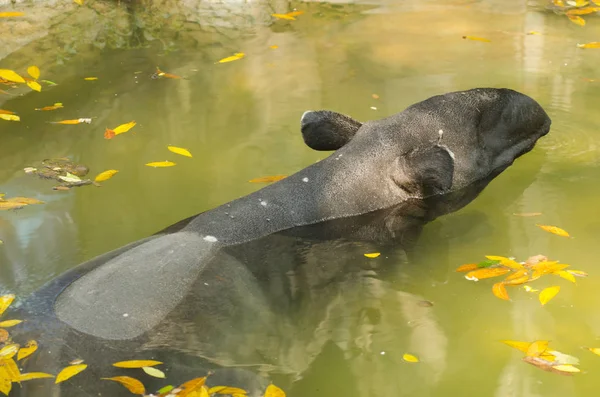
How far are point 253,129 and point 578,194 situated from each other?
296 cm

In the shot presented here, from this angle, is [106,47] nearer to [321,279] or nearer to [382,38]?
[382,38]

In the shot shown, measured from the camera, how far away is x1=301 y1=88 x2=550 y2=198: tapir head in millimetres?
5590

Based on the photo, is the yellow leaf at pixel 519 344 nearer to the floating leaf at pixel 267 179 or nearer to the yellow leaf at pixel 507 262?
the yellow leaf at pixel 507 262

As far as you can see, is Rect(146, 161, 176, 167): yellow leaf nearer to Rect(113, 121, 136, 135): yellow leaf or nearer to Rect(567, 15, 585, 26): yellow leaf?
Rect(113, 121, 136, 135): yellow leaf

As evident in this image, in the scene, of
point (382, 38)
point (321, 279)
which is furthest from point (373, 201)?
point (382, 38)

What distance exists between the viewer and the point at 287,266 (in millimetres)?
4695

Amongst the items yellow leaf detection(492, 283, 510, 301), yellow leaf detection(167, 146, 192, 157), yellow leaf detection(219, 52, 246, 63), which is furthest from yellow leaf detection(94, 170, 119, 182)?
yellow leaf detection(492, 283, 510, 301)

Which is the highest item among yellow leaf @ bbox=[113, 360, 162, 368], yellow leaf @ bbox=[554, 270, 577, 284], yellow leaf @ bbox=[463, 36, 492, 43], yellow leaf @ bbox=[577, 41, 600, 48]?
yellow leaf @ bbox=[113, 360, 162, 368]

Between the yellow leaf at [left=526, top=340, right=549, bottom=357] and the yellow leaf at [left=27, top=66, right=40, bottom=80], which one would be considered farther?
the yellow leaf at [left=27, top=66, right=40, bottom=80]

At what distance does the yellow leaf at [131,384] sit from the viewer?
3654 mm

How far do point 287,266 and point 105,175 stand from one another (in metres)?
2.53

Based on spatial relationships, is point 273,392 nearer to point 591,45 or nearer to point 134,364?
point 134,364

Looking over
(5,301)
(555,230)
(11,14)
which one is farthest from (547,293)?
(11,14)

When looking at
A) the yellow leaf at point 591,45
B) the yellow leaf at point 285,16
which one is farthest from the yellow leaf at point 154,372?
the yellow leaf at point 285,16
